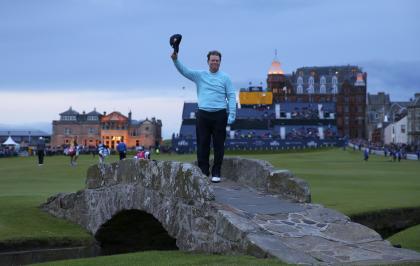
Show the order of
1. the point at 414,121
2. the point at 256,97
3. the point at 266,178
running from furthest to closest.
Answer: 1. the point at 256,97
2. the point at 414,121
3. the point at 266,178

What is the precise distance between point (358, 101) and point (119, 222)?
16304cm

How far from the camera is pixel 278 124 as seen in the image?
431 feet

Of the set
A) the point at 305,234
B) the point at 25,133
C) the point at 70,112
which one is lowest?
the point at 305,234

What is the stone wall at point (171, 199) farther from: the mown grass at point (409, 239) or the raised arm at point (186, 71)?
the mown grass at point (409, 239)

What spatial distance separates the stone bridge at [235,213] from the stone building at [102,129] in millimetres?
131778

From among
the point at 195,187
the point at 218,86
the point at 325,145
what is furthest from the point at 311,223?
the point at 325,145

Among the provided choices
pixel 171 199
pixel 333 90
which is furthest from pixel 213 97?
pixel 333 90

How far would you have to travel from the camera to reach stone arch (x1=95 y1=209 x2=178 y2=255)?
595 inches

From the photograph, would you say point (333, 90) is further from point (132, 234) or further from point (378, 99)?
point (132, 234)

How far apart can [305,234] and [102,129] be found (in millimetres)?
142567

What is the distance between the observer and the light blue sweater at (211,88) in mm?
12586

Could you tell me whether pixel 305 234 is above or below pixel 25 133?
below

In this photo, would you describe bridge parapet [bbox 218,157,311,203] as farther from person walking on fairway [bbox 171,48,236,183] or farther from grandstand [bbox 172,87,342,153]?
grandstand [bbox 172,87,342,153]

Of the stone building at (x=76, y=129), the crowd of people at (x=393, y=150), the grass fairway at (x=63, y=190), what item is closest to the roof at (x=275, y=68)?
the stone building at (x=76, y=129)
